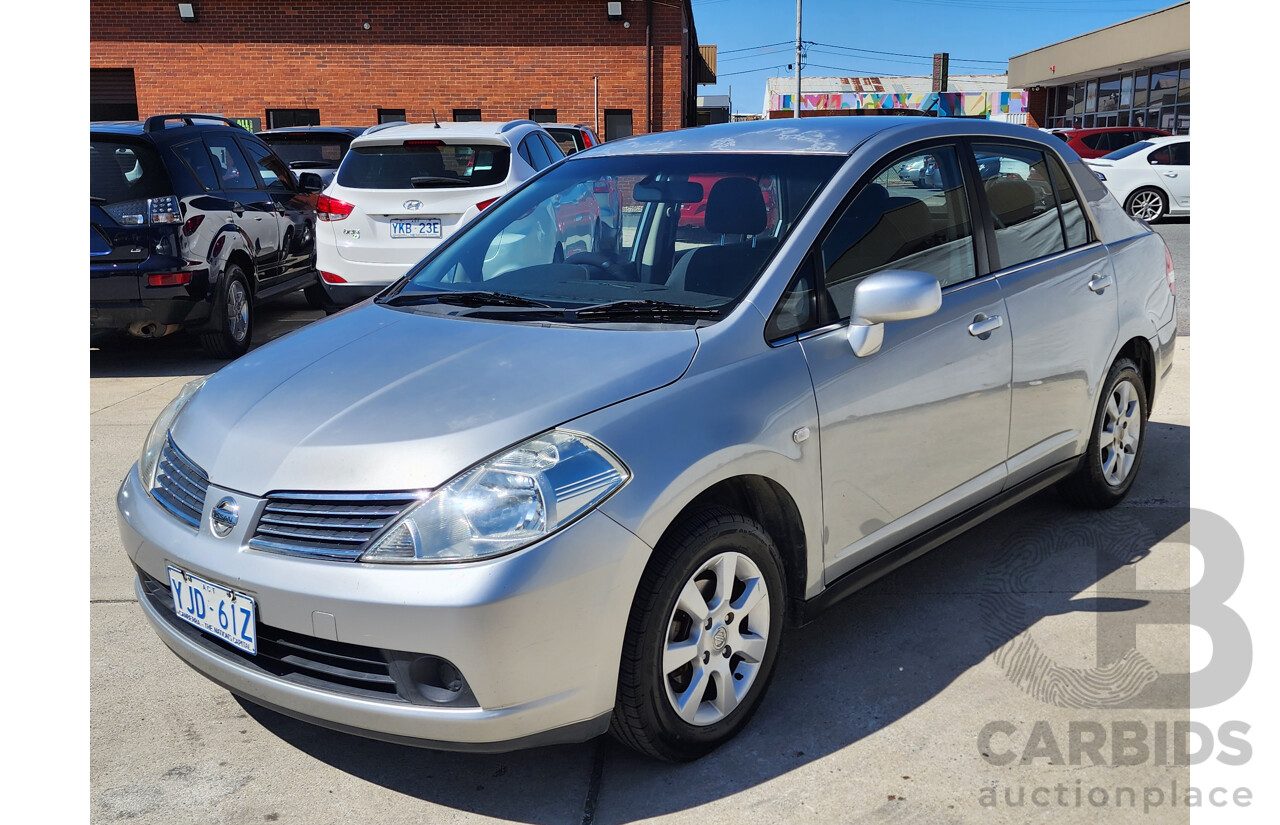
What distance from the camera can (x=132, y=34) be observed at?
24.0 metres

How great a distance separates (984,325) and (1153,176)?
17216 mm

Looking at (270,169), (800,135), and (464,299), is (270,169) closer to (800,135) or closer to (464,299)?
(464,299)

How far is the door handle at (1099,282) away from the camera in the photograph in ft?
14.1

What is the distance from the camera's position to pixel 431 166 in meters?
8.47

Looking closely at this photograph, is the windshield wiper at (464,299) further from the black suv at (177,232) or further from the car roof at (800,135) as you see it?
the black suv at (177,232)

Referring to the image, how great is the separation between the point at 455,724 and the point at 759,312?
1398mm

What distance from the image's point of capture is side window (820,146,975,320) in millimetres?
3336

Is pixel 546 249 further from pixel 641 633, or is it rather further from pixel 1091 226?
pixel 1091 226

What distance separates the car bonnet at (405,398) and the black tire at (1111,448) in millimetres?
2403

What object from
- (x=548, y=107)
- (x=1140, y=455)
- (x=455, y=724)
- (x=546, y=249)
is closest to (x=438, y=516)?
(x=455, y=724)

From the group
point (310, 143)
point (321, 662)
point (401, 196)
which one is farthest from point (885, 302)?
point (310, 143)

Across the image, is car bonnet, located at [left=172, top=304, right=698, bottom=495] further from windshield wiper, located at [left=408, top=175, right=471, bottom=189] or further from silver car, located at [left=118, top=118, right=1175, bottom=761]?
windshield wiper, located at [left=408, top=175, right=471, bottom=189]

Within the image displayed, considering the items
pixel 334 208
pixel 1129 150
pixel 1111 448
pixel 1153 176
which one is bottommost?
pixel 1111 448

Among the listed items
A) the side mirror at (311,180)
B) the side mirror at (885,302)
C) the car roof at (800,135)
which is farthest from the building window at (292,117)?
the side mirror at (885,302)
